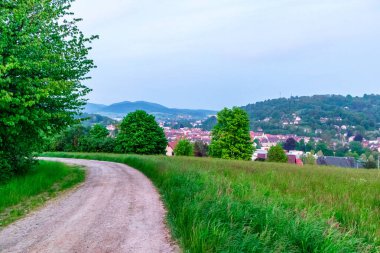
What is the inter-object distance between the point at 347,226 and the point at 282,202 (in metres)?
1.74

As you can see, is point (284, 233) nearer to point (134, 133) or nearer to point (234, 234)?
point (234, 234)

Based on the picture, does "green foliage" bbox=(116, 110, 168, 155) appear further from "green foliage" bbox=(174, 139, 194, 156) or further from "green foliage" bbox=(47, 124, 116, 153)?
"green foliage" bbox=(174, 139, 194, 156)

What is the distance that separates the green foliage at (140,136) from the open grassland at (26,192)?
4549 cm

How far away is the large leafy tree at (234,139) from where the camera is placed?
203ft

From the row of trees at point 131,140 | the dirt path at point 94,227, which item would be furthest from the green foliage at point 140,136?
the dirt path at point 94,227

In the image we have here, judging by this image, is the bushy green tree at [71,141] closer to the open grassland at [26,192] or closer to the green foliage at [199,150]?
the green foliage at [199,150]

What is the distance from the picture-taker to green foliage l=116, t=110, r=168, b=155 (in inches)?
2543

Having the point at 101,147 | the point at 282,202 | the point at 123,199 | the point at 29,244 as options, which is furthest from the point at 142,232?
the point at 101,147

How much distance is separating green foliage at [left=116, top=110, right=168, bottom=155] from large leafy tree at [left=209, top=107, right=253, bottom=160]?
11.6 meters

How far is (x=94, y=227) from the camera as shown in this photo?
872 cm

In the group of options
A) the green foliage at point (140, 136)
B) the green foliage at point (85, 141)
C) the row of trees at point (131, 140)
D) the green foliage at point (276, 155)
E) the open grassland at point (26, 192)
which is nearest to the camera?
the open grassland at point (26, 192)

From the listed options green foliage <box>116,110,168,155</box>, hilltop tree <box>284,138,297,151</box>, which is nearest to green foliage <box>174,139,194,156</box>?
green foliage <box>116,110,168,155</box>

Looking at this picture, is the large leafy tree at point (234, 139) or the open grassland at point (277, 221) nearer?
the open grassland at point (277, 221)

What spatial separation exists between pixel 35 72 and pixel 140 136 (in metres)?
52.1
